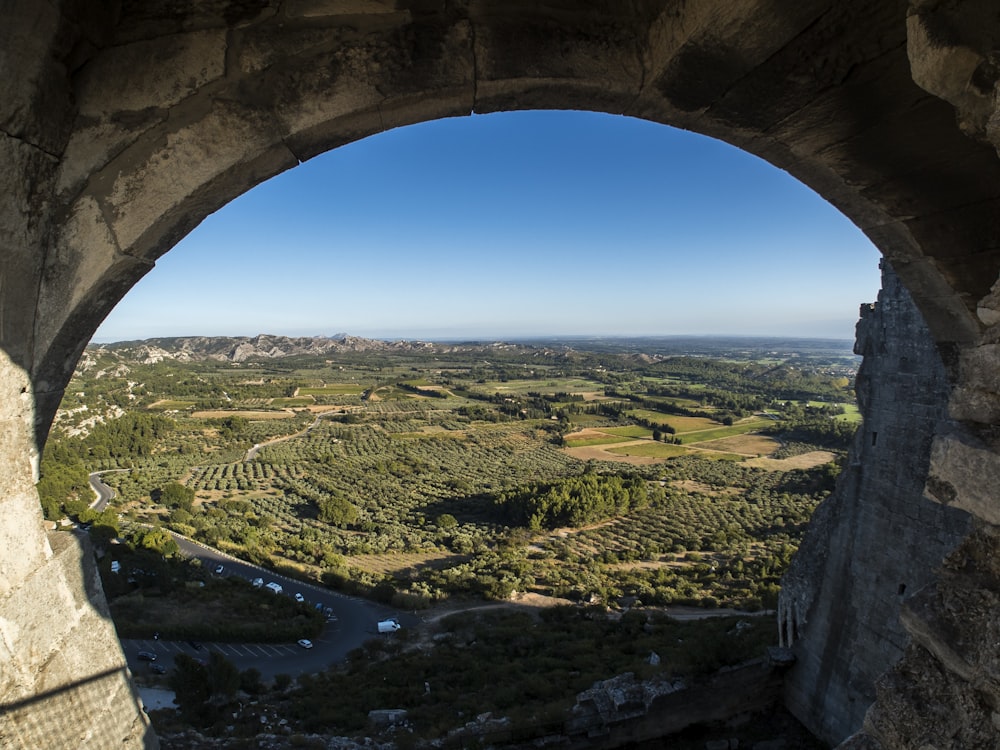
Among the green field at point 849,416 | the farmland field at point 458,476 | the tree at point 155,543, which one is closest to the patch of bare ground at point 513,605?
the farmland field at point 458,476

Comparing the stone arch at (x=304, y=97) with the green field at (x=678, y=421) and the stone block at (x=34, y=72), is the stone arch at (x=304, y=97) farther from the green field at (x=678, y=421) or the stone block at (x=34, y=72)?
the green field at (x=678, y=421)

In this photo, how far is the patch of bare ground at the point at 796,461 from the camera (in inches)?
1710

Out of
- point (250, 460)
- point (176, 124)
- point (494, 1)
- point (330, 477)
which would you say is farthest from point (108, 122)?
point (250, 460)

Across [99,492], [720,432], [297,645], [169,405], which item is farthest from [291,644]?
[169,405]

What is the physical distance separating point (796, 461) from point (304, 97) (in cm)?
5181

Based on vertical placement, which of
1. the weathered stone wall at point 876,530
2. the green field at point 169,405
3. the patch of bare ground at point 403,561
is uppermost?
the weathered stone wall at point 876,530

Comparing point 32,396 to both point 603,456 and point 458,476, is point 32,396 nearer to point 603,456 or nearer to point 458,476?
point 458,476

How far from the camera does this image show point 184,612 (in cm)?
1739

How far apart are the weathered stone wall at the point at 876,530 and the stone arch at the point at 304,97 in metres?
5.68

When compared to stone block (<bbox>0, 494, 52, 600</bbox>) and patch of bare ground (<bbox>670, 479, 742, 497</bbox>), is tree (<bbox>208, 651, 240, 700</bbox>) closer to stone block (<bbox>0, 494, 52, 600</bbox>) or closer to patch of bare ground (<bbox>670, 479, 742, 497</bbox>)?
stone block (<bbox>0, 494, 52, 600</bbox>)

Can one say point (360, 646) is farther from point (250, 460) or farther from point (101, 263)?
point (250, 460)

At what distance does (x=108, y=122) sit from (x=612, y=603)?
794 inches

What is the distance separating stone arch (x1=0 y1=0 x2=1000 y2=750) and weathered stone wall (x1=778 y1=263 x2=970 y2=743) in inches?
224

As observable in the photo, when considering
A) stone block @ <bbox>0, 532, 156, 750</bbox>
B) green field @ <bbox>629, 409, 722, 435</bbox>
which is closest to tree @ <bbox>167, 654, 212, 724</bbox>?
stone block @ <bbox>0, 532, 156, 750</bbox>
